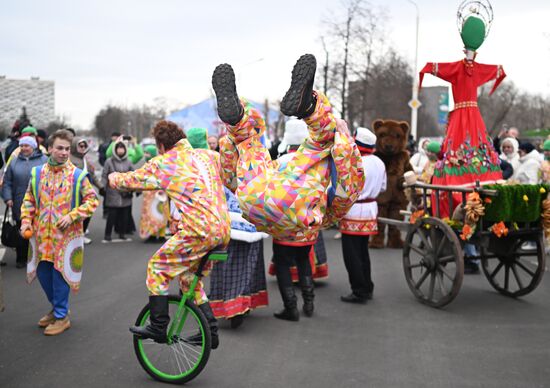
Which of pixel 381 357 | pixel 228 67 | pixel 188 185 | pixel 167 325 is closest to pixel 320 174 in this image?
pixel 228 67

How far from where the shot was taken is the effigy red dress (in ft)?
23.0

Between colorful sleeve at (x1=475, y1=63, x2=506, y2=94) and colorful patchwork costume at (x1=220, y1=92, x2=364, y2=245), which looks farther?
colorful sleeve at (x1=475, y1=63, x2=506, y2=94)

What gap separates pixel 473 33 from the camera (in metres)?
6.75

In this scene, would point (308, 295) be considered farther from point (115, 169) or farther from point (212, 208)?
point (115, 169)

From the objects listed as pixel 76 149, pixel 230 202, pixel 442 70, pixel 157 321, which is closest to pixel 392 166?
pixel 442 70

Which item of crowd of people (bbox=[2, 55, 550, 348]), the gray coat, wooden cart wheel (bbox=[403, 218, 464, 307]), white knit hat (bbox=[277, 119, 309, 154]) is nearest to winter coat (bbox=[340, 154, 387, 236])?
crowd of people (bbox=[2, 55, 550, 348])

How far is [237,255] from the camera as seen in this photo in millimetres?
6184

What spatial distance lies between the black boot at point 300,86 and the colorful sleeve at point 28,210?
140 inches

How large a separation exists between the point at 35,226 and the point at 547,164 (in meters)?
7.62

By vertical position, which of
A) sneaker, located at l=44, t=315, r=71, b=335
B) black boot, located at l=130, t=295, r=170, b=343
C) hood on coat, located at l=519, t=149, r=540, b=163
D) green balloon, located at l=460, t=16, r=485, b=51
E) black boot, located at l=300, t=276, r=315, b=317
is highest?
green balloon, located at l=460, t=16, r=485, b=51

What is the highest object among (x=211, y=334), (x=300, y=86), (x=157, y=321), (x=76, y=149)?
(x=300, y=86)

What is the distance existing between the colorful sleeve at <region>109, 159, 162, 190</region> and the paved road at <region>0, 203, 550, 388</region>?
146 centimetres

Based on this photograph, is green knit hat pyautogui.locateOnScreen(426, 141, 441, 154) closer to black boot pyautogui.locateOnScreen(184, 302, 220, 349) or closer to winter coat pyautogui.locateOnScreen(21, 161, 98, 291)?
winter coat pyautogui.locateOnScreen(21, 161, 98, 291)

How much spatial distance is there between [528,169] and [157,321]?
7.97 meters
